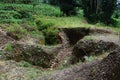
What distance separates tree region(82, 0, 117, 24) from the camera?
24.9 meters

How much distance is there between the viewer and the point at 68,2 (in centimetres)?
2662

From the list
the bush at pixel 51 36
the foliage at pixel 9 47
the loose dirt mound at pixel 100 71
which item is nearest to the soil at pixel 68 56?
the loose dirt mound at pixel 100 71

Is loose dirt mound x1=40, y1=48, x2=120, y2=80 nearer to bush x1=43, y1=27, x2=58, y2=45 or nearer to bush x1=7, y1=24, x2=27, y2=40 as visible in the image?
bush x1=7, y1=24, x2=27, y2=40

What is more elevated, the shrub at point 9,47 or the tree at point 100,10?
the shrub at point 9,47

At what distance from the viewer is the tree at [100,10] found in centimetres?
2491

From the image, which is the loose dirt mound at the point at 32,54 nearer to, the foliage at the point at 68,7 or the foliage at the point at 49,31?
the foliage at the point at 49,31

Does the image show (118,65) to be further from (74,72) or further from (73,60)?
(73,60)

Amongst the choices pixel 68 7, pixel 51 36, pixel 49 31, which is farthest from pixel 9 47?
pixel 68 7

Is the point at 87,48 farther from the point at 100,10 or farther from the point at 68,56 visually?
the point at 100,10

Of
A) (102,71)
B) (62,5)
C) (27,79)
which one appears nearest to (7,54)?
(27,79)

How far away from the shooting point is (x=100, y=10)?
25.3 m

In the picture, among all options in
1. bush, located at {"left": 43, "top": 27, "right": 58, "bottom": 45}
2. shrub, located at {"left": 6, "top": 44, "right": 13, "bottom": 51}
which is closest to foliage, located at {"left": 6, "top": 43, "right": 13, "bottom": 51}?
shrub, located at {"left": 6, "top": 44, "right": 13, "bottom": 51}

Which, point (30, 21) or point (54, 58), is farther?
point (30, 21)

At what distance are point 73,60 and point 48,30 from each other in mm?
4371
